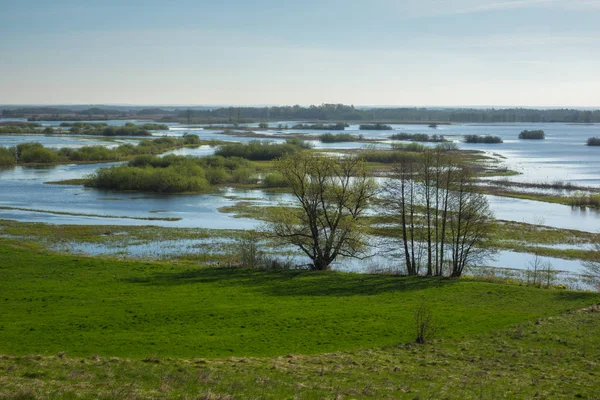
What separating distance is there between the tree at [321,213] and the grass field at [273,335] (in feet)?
12.0

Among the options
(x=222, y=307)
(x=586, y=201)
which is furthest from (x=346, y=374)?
(x=586, y=201)

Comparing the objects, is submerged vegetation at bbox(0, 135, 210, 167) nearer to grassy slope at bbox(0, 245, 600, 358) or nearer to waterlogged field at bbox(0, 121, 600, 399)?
waterlogged field at bbox(0, 121, 600, 399)

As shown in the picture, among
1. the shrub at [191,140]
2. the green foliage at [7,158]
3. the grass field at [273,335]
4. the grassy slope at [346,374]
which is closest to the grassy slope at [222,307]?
the grass field at [273,335]

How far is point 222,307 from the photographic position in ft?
85.5

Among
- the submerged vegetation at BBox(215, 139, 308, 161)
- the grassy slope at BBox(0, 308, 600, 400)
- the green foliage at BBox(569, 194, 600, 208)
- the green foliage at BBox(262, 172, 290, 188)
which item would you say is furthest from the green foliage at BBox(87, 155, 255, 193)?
the grassy slope at BBox(0, 308, 600, 400)

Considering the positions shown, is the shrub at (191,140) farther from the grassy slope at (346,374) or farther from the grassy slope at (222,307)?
the grassy slope at (346,374)

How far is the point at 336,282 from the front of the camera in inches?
1251

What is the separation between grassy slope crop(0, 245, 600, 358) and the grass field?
79 millimetres

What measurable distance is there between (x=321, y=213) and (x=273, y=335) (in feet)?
52.4

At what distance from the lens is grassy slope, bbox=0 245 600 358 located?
21.3m

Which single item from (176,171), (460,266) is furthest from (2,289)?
(176,171)

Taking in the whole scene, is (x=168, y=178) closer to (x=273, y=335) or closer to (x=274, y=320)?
(x=274, y=320)

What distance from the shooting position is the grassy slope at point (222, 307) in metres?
21.3

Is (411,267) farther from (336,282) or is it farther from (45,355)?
(45,355)
